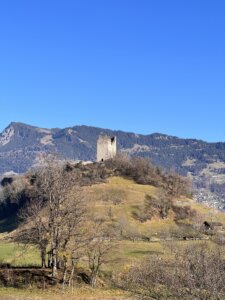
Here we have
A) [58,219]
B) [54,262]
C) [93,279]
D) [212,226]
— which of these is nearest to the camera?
[54,262]

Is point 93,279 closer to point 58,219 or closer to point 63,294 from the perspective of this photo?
point 63,294

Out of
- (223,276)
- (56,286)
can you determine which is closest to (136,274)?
(56,286)

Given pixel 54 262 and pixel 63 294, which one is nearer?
pixel 63 294

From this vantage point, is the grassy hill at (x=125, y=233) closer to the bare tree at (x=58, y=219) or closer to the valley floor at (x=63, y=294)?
the valley floor at (x=63, y=294)

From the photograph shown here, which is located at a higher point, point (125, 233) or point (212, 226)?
point (212, 226)

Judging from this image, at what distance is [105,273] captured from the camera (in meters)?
63.1

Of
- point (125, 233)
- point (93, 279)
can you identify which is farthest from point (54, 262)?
point (125, 233)

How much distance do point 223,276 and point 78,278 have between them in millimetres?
28881

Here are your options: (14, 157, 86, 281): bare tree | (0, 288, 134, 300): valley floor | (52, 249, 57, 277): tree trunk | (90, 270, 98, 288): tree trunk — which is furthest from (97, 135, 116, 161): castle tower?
(0, 288, 134, 300): valley floor

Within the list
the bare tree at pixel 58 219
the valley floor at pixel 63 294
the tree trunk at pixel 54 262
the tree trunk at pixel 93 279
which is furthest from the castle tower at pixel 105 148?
the valley floor at pixel 63 294

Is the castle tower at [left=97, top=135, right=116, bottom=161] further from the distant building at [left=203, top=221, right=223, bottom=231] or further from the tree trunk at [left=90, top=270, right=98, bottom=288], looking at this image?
the tree trunk at [left=90, top=270, right=98, bottom=288]

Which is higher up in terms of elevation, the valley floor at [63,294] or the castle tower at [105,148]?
the castle tower at [105,148]

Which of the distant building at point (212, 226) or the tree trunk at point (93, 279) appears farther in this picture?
the distant building at point (212, 226)

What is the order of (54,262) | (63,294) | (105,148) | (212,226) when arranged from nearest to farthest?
(63,294), (54,262), (212,226), (105,148)
